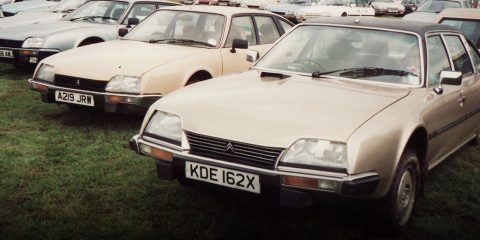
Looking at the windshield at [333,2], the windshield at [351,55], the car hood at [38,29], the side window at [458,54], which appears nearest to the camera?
the windshield at [351,55]

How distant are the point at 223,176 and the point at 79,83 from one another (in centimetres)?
306

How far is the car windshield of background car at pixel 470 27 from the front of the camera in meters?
8.81

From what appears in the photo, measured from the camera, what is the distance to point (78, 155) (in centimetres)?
492

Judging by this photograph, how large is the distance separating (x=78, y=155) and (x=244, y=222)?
2052 millimetres

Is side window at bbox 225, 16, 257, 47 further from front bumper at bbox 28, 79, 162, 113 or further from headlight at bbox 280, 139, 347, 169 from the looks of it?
headlight at bbox 280, 139, 347, 169

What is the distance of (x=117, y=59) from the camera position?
582 cm

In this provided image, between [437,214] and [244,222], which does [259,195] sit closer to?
[244,222]

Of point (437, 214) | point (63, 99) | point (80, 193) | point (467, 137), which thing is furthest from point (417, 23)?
point (63, 99)

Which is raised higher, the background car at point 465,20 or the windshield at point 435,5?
the background car at point 465,20

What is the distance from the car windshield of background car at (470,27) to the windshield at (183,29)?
15.3 feet

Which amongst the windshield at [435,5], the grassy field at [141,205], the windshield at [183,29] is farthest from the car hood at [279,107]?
the windshield at [435,5]

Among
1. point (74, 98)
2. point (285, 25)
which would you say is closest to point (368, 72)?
point (74, 98)

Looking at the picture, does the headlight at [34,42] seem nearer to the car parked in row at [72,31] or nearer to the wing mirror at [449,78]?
the car parked in row at [72,31]

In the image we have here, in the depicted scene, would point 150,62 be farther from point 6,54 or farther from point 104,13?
point 6,54
